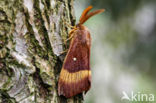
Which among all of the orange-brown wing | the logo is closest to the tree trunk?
the orange-brown wing

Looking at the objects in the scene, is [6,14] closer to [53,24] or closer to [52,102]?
[53,24]

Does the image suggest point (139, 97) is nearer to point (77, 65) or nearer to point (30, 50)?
point (77, 65)

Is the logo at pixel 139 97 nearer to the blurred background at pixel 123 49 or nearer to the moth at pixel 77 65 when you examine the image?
the blurred background at pixel 123 49

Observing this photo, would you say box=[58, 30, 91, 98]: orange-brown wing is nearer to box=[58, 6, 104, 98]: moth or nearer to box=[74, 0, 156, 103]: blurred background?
box=[58, 6, 104, 98]: moth

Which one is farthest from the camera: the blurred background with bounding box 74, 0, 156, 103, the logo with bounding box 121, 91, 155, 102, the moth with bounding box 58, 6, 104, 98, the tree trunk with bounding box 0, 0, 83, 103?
the blurred background with bounding box 74, 0, 156, 103

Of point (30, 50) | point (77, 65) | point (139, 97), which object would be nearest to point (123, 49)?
point (139, 97)
